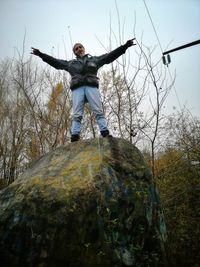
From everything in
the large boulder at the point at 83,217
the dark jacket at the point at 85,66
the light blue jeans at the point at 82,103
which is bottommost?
the large boulder at the point at 83,217

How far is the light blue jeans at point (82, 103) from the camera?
4566mm

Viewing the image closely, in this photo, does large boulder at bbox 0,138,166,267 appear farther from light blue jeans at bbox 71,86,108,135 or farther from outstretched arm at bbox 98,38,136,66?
outstretched arm at bbox 98,38,136,66

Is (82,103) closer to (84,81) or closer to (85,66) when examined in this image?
(84,81)

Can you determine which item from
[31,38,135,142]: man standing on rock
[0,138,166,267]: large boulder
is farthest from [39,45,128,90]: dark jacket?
[0,138,166,267]: large boulder

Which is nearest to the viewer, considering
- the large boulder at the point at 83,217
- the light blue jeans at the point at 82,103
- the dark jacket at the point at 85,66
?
the large boulder at the point at 83,217

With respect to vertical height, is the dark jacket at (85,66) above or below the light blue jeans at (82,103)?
above

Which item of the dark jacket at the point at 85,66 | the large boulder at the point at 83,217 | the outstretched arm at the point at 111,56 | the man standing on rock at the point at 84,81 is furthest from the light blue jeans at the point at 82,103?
the large boulder at the point at 83,217

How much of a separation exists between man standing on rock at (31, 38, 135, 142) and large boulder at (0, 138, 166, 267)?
780 mm

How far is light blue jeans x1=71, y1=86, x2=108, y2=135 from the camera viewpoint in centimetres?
457

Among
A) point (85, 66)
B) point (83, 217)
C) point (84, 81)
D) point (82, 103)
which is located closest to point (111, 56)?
point (85, 66)

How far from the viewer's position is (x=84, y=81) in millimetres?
4691

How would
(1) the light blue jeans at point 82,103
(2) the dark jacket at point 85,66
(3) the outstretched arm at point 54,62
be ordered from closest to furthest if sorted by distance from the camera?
(1) the light blue jeans at point 82,103, (2) the dark jacket at point 85,66, (3) the outstretched arm at point 54,62

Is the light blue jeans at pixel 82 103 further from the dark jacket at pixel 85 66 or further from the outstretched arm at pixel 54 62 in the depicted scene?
the outstretched arm at pixel 54 62

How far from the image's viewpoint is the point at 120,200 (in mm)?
3480
